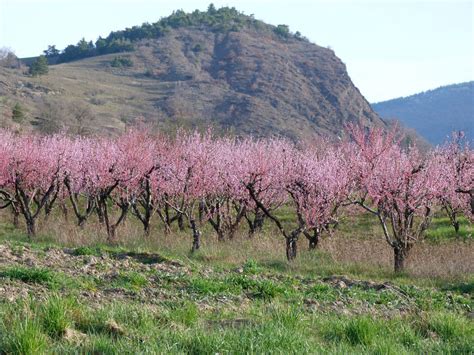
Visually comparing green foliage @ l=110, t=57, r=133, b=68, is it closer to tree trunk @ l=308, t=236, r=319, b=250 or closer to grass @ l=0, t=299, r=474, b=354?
tree trunk @ l=308, t=236, r=319, b=250

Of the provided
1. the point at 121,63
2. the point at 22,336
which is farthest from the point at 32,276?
the point at 121,63

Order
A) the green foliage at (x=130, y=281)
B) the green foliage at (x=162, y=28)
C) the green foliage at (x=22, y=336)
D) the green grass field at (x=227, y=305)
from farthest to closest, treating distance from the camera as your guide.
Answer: the green foliage at (x=162, y=28) → the green foliage at (x=130, y=281) → the green grass field at (x=227, y=305) → the green foliage at (x=22, y=336)

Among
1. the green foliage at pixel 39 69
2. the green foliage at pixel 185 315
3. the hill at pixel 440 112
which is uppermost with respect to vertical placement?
the green foliage at pixel 39 69

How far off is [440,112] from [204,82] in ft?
347

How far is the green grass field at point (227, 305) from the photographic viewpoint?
4.77m

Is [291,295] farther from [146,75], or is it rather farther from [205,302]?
[146,75]

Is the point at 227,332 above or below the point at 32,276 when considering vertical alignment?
above

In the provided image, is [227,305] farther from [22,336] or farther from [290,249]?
[290,249]

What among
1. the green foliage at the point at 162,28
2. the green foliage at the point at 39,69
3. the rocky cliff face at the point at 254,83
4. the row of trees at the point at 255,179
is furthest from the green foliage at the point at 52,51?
the row of trees at the point at 255,179

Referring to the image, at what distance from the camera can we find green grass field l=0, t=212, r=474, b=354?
4.77 metres

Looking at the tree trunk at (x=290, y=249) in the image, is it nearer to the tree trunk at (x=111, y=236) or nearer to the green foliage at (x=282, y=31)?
the tree trunk at (x=111, y=236)

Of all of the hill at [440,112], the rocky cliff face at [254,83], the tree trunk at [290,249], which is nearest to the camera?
the tree trunk at [290,249]

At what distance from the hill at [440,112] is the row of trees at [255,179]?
148 meters

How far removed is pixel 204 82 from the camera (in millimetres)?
99562
